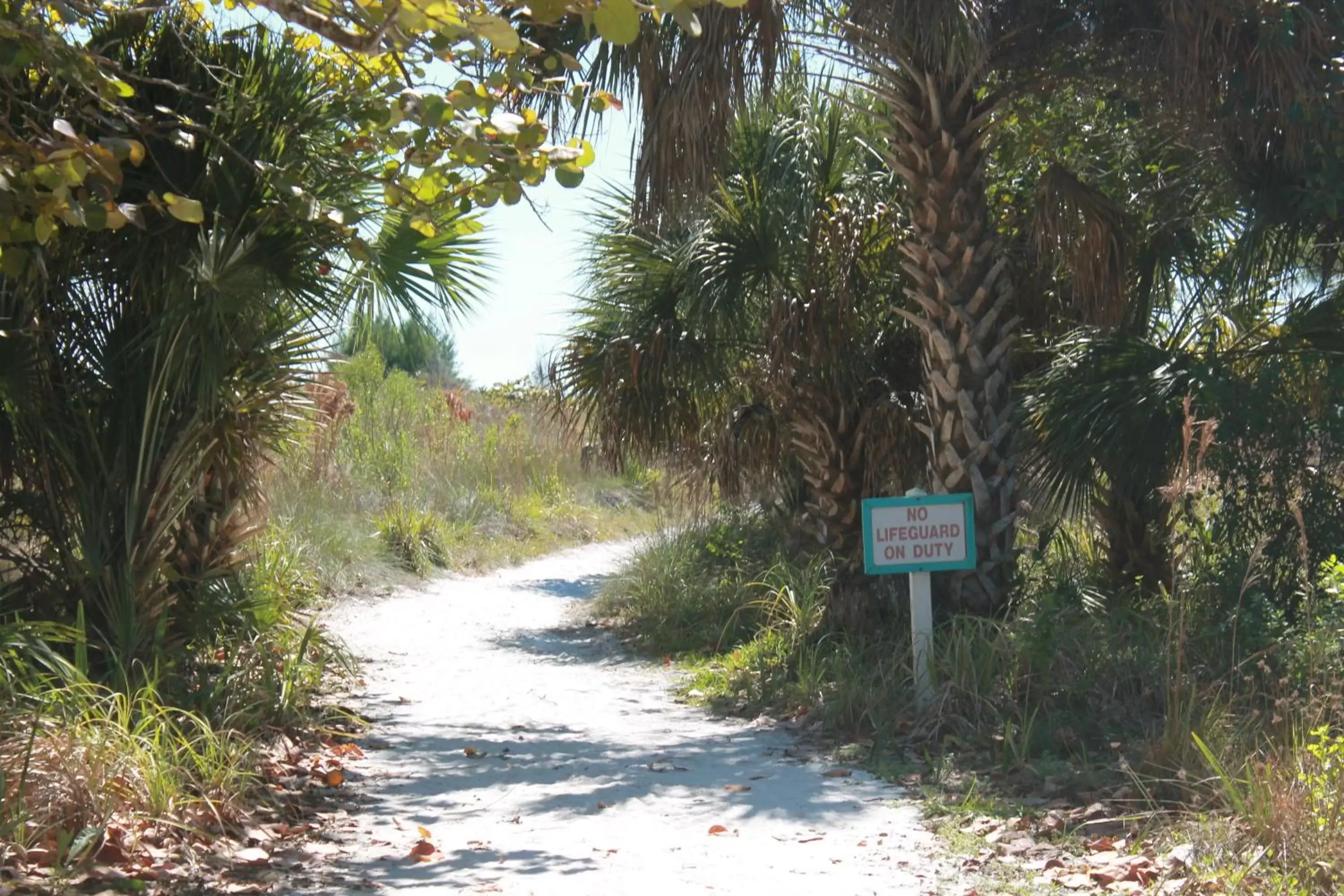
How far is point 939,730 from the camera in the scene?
7363mm

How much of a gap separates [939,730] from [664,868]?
2.55 m

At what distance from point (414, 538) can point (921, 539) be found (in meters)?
9.73

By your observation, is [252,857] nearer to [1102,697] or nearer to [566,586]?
[1102,697]

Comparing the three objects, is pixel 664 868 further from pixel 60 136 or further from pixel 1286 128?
pixel 1286 128

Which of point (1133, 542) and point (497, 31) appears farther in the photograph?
point (1133, 542)

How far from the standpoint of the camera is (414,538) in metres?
16.5

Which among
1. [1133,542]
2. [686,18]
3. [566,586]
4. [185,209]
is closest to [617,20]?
[686,18]

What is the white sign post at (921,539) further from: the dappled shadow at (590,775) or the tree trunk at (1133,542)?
the tree trunk at (1133,542)

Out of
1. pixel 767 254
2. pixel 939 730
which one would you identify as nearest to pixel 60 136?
pixel 939 730

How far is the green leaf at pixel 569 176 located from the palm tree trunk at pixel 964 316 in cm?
385

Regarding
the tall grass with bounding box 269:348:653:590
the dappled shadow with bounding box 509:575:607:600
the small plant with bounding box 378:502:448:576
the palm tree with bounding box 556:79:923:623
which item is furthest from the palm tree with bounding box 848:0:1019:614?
the small plant with bounding box 378:502:448:576

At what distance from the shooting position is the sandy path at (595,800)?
5.19 meters

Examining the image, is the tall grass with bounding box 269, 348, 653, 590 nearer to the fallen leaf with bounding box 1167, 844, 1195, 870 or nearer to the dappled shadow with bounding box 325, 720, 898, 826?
the dappled shadow with bounding box 325, 720, 898, 826

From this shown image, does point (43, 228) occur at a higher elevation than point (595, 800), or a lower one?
higher
